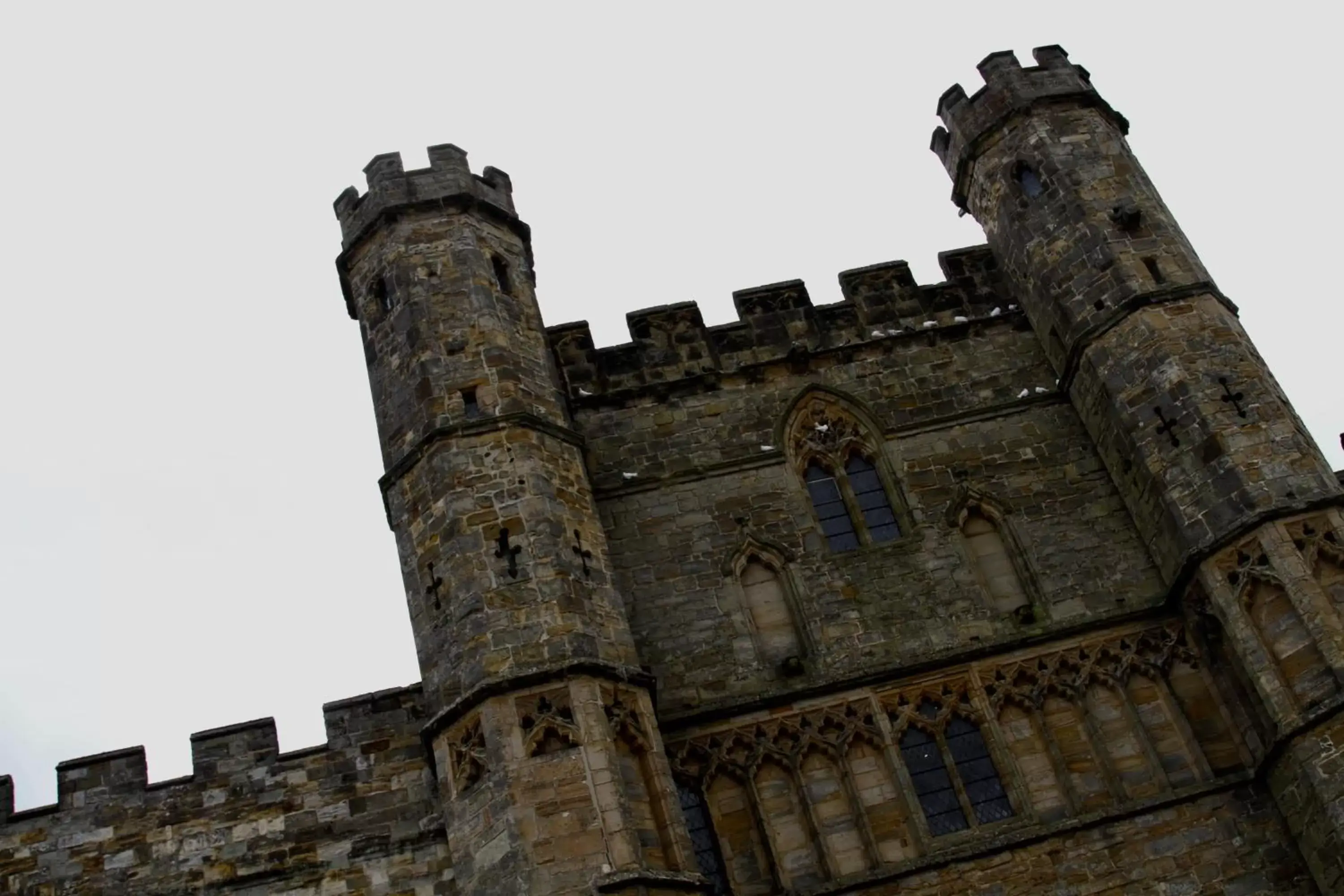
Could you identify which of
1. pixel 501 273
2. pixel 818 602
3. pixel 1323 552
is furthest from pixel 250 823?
pixel 1323 552

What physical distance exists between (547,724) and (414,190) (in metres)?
6.02

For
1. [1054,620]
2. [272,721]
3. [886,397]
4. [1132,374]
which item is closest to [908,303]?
[886,397]

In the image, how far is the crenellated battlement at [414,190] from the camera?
1484 cm

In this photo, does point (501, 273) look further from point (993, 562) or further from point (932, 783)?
point (932, 783)

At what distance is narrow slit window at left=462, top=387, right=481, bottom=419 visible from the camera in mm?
13164

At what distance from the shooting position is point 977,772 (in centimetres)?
1232

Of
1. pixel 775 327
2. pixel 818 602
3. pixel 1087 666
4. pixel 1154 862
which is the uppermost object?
pixel 775 327

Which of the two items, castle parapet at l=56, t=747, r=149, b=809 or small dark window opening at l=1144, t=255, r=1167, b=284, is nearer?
castle parapet at l=56, t=747, r=149, b=809

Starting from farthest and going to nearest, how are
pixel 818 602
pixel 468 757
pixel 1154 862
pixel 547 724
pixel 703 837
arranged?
pixel 818 602
pixel 703 837
pixel 1154 862
pixel 468 757
pixel 547 724

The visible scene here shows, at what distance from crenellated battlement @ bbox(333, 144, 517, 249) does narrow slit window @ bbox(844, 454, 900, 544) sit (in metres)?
4.15

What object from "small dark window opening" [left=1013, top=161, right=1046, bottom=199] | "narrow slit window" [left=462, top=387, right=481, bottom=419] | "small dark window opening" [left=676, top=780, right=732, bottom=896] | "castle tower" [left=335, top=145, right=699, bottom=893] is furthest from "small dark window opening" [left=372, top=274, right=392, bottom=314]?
"small dark window opening" [left=1013, top=161, right=1046, bottom=199]

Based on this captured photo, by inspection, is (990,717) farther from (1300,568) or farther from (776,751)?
(1300,568)

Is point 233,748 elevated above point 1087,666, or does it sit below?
above

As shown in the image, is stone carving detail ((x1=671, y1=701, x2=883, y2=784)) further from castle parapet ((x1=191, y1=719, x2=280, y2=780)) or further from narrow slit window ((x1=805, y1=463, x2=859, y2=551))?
castle parapet ((x1=191, y1=719, x2=280, y2=780))
